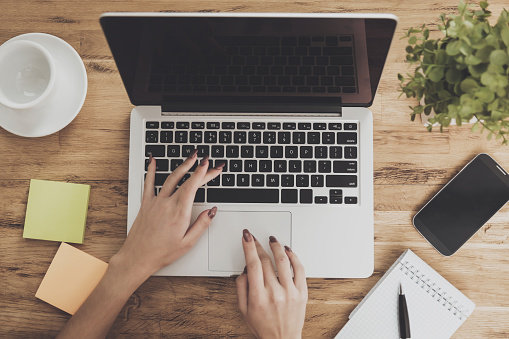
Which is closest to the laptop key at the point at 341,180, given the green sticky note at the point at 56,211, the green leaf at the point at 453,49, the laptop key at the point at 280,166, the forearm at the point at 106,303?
the laptop key at the point at 280,166

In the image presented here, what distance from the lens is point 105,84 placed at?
932mm

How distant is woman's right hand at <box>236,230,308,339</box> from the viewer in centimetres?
81

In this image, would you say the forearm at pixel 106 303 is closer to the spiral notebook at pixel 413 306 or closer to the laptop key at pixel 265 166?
the laptop key at pixel 265 166

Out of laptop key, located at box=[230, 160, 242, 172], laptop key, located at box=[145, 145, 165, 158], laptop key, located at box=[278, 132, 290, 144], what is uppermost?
laptop key, located at box=[278, 132, 290, 144]

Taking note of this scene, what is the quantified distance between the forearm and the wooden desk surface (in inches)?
2.0

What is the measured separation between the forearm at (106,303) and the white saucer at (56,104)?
1.15 feet

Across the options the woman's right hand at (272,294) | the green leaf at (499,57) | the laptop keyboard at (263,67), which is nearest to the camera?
the green leaf at (499,57)

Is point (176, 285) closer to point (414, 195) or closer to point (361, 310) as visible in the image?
point (361, 310)

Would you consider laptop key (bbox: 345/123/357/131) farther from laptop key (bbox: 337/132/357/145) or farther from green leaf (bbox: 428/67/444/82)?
green leaf (bbox: 428/67/444/82)

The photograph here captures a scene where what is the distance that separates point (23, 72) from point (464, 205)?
3.42ft

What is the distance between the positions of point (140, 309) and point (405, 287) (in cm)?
61

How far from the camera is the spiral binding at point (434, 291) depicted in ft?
2.80

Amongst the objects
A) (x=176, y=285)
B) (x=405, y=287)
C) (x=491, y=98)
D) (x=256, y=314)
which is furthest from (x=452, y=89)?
(x=176, y=285)

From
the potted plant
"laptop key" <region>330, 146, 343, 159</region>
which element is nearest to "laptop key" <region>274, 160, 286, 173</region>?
"laptop key" <region>330, 146, 343, 159</region>
